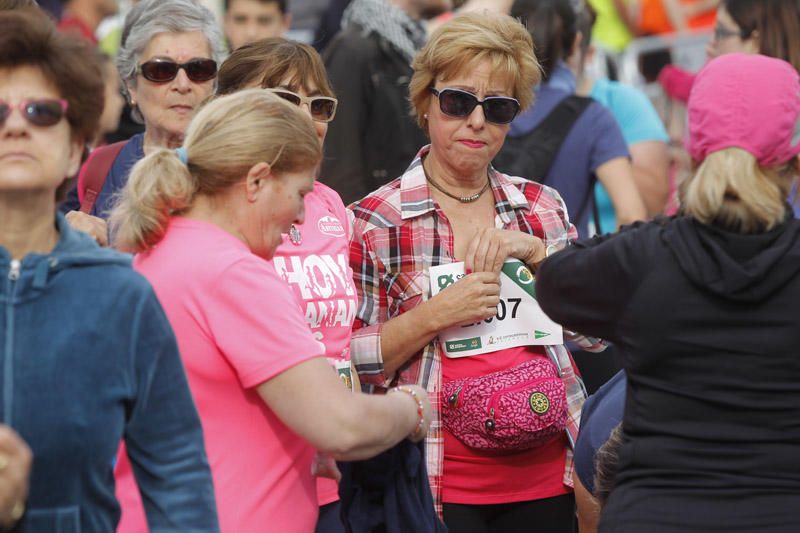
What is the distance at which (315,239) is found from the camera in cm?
345

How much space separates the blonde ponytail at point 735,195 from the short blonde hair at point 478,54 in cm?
121

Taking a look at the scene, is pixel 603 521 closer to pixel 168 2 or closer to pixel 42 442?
pixel 42 442

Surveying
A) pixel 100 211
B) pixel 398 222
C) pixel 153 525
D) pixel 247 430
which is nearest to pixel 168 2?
pixel 100 211

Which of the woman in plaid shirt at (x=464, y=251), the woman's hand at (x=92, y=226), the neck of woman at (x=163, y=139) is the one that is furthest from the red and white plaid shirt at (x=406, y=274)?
the woman's hand at (x=92, y=226)

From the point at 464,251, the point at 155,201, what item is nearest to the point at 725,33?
the point at 464,251

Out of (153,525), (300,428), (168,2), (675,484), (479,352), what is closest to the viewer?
(153,525)

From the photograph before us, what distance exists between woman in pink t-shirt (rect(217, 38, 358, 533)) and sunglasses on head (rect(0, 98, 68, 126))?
915mm

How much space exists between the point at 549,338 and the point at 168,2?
5.76 ft

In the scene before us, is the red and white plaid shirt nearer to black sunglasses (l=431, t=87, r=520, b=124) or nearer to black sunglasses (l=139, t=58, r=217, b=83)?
black sunglasses (l=431, t=87, r=520, b=124)

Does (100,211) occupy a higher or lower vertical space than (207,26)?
lower

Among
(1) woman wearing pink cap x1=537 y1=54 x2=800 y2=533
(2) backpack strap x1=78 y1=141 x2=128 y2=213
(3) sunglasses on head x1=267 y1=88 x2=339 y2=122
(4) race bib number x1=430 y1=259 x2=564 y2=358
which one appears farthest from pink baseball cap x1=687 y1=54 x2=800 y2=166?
(2) backpack strap x1=78 y1=141 x2=128 y2=213

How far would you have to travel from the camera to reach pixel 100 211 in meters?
3.81

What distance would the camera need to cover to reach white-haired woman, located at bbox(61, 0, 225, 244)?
3.99 m

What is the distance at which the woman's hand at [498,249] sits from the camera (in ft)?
12.1
